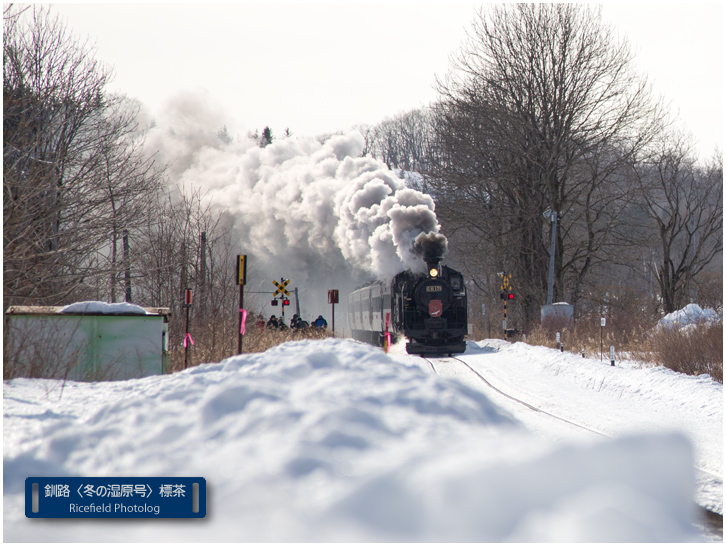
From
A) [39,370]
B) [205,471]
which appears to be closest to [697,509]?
[205,471]

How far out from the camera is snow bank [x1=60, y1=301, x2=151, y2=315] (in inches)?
397

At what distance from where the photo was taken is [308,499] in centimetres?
335

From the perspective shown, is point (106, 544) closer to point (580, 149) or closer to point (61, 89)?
point (61, 89)

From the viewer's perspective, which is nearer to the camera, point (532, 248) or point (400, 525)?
point (400, 525)

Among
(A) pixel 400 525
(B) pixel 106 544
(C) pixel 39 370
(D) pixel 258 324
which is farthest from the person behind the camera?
(D) pixel 258 324

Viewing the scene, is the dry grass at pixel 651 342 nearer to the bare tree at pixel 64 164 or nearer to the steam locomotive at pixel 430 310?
the steam locomotive at pixel 430 310

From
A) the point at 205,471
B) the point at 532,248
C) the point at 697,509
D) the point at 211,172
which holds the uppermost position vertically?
the point at 211,172

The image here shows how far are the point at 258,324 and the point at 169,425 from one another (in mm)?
16505

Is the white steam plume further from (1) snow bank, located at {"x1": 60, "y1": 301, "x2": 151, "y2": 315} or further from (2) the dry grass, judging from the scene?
(1) snow bank, located at {"x1": 60, "y1": 301, "x2": 151, "y2": 315}

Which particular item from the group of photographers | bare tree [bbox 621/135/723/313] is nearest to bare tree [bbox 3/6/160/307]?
the group of photographers

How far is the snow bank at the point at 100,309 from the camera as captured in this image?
397 inches
